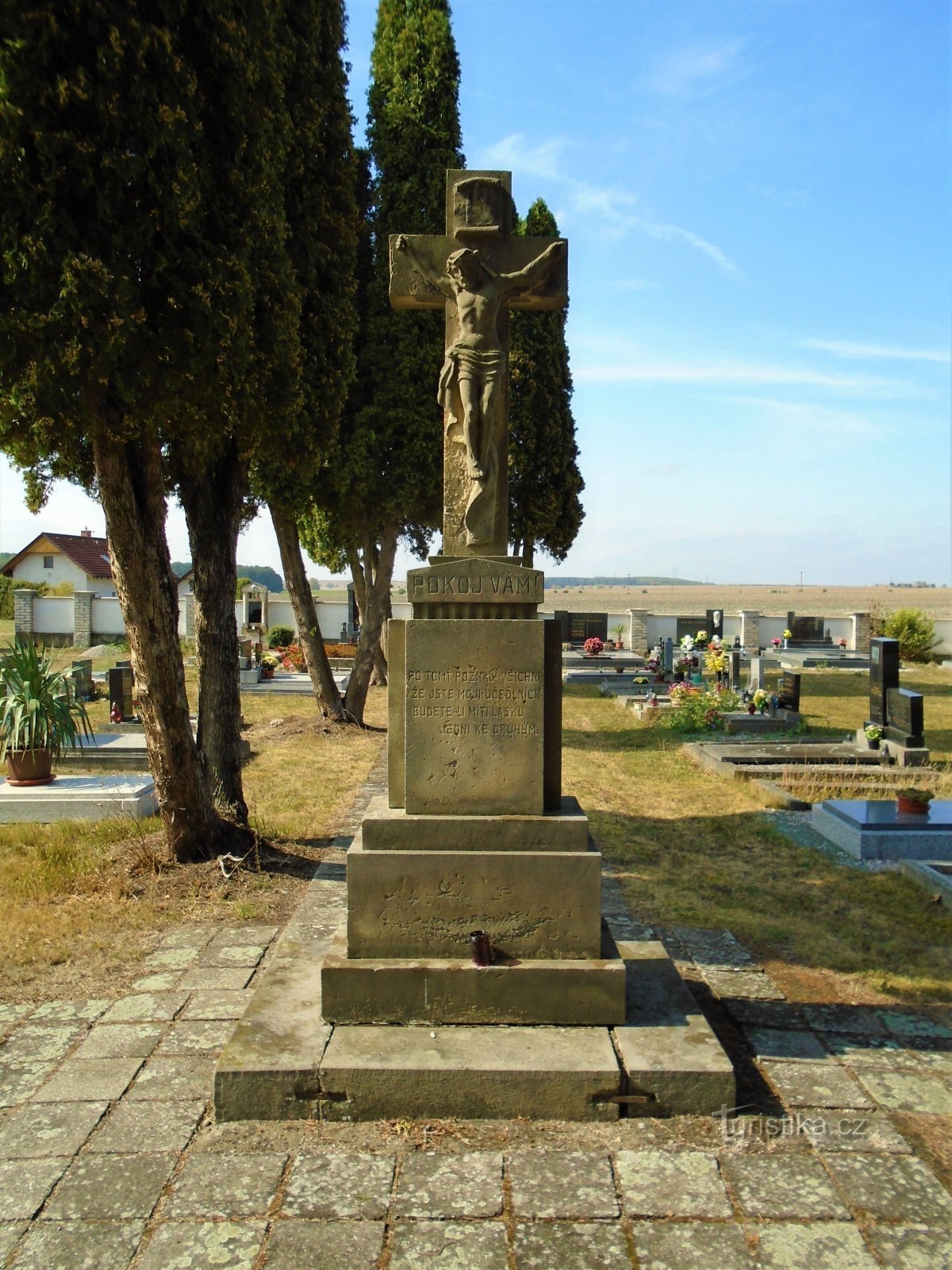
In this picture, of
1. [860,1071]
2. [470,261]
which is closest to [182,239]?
[470,261]

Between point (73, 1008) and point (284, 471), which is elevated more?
point (284, 471)

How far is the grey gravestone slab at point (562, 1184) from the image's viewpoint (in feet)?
9.87

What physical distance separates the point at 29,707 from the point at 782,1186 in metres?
7.50

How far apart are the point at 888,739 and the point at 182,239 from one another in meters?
9.90

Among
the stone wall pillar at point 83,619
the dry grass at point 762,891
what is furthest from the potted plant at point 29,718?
the stone wall pillar at point 83,619

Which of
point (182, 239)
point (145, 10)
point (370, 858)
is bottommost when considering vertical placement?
point (370, 858)

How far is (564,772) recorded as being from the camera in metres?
11.3

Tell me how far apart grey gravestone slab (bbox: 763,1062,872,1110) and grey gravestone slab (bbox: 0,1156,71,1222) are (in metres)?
2.59

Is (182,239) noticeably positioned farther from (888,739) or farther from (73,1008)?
(888,739)

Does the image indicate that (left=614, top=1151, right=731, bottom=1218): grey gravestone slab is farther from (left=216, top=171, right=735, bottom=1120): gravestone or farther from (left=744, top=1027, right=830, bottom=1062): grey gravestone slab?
(left=744, top=1027, right=830, bottom=1062): grey gravestone slab

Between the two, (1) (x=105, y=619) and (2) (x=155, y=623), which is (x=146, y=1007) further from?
(1) (x=105, y=619)

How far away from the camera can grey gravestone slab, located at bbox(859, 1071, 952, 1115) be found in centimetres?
367

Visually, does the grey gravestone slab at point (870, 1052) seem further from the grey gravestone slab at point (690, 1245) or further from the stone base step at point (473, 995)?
the grey gravestone slab at point (690, 1245)

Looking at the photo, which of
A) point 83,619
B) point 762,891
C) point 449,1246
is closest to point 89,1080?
point 449,1246
